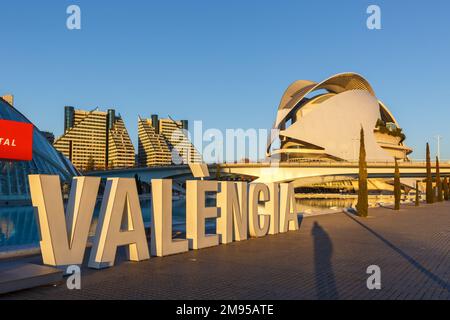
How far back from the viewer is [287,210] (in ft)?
61.1

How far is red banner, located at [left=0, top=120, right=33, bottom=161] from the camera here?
7.23m

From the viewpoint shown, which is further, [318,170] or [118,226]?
[318,170]

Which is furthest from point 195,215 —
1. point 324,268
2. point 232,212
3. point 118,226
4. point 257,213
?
point 324,268

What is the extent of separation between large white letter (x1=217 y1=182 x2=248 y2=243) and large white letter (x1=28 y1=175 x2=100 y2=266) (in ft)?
16.2

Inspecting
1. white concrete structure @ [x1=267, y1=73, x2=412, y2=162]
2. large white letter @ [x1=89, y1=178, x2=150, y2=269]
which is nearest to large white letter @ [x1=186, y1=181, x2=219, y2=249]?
large white letter @ [x1=89, y1=178, x2=150, y2=269]

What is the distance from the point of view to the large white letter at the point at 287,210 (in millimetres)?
18219

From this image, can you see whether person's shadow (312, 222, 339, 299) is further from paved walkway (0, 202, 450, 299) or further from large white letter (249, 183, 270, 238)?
large white letter (249, 183, 270, 238)

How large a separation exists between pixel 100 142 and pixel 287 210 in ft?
568

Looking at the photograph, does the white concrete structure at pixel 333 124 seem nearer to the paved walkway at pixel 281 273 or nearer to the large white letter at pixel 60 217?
the paved walkway at pixel 281 273

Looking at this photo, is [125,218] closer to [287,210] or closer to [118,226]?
[118,226]

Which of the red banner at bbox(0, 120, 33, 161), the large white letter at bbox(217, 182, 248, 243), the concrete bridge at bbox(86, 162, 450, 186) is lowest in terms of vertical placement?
the concrete bridge at bbox(86, 162, 450, 186)
